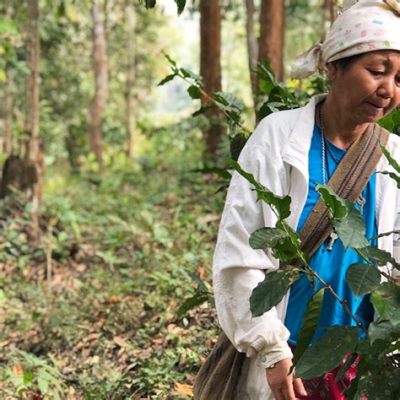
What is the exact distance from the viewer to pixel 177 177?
35.0 ft

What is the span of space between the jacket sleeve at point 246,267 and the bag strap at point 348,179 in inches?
5.0

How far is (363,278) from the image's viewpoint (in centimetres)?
181

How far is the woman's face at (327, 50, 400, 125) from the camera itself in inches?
84.1

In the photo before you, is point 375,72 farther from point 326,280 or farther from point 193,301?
point 193,301

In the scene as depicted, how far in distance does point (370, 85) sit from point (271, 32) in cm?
644

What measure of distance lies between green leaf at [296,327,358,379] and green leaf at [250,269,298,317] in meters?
0.15

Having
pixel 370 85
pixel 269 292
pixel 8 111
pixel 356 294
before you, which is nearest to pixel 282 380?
pixel 269 292

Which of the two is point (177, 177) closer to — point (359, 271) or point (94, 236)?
point (94, 236)

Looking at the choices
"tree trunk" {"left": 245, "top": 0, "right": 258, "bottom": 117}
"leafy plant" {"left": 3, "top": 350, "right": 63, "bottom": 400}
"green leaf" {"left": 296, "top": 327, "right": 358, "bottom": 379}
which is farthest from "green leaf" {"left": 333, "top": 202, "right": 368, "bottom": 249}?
"tree trunk" {"left": 245, "top": 0, "right": 258, "bottom": 117}

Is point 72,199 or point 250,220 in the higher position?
point 250,220

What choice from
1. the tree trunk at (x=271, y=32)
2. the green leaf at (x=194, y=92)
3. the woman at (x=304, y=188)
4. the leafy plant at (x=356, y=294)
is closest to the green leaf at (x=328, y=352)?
the leafy plant at (x=356, y=294)

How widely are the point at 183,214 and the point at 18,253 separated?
6.27 feet

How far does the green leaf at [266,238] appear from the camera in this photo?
1917 mm

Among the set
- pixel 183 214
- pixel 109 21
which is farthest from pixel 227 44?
pixel 183 214
